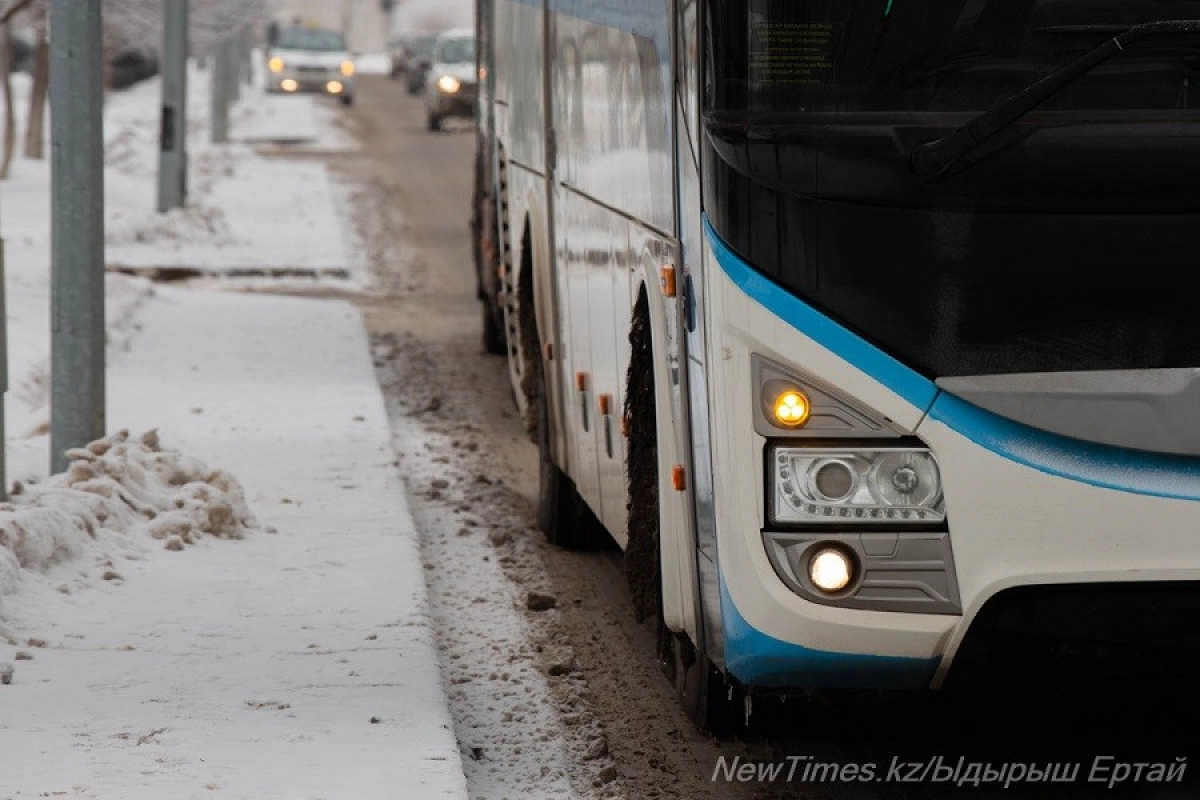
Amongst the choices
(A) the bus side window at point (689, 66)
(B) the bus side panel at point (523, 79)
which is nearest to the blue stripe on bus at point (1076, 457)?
(A) the bus side window at point (689, 66)

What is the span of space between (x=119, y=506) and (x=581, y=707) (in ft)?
8.12

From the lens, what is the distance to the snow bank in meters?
7.65

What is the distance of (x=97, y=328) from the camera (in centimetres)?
946

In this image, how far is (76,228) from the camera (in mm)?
9289

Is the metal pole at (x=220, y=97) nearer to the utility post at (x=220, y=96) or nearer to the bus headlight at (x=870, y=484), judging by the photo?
Answer: the utility post at (x=220, y=96)

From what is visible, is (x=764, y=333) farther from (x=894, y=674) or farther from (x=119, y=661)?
(x=119, y=661)

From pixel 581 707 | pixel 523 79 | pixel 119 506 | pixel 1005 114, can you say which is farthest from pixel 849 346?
pixel 523 79

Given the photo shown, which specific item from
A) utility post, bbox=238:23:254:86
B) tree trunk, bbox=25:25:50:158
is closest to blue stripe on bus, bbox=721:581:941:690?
tree trunk, bbox=25:25:50:158

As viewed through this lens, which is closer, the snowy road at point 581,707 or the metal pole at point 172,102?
the snowy road at point 581,707

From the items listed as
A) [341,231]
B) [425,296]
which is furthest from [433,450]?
[341,231]

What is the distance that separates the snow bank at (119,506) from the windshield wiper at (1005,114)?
143 inches

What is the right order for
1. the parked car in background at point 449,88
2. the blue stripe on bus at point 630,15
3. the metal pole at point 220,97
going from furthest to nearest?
the parked car in background at point 449,88 → the metal pole at point 220,97 → the blue stripe on bus at point 630,15

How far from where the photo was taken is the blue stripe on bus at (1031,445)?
15.9 feet

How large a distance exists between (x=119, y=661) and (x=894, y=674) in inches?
101
